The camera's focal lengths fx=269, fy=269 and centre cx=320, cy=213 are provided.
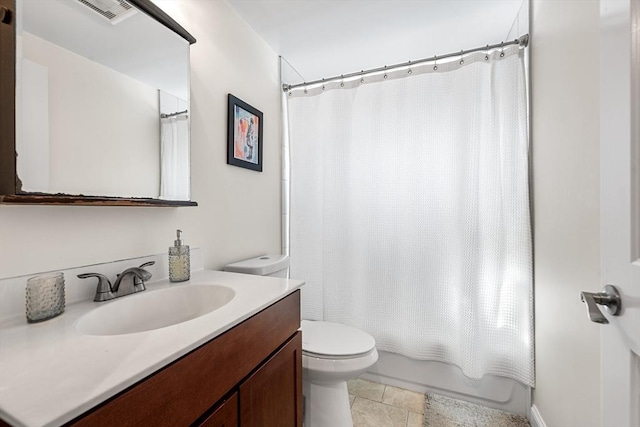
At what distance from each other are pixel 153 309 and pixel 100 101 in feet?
2.38

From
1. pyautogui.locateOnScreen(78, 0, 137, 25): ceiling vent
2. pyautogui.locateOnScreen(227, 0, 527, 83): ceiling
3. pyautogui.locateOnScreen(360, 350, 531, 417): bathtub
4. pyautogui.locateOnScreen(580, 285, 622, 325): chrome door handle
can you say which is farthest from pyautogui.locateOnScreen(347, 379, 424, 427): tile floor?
pyautogui.locateOnScreen(227, 0, 527, 83): ceiling

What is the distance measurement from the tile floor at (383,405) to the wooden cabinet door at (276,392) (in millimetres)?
604

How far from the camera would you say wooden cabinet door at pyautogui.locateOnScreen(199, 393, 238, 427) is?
0.64 metres

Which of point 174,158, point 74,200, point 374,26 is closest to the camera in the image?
point 74,200

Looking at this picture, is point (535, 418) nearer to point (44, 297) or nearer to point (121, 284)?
point (121, 284)

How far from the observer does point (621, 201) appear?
53 centimetres

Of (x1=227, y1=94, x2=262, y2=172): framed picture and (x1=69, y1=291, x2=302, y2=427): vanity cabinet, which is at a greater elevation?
(x1=227, y1=94, x2=262, y2=172): framed picture

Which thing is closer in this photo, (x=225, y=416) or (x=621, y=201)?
(x=621, y=201)

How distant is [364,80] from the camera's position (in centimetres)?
178

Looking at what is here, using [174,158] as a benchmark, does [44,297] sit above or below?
below

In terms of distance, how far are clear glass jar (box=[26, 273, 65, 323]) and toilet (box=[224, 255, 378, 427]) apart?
0.71m

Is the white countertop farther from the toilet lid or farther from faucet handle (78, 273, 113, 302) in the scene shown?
the toilet lid

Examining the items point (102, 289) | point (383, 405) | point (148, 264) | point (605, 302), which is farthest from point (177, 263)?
point (383, 405)

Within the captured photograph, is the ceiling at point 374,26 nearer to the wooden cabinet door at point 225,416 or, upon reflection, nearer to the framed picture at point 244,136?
the framed picture at point 244,136
